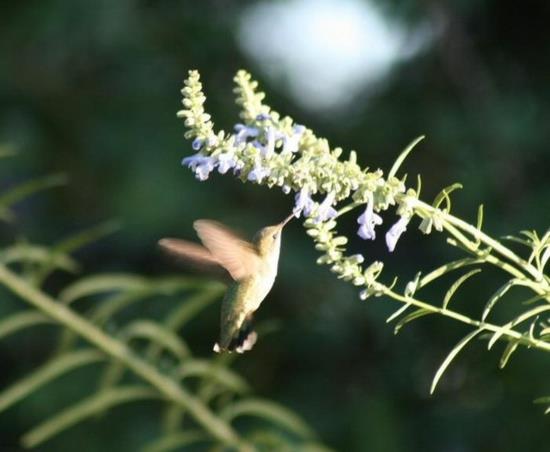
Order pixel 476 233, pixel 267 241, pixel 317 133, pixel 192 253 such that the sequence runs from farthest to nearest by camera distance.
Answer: pixel 317 133 → pixel 192 253 → pixel 267 241 → pixel 476 233

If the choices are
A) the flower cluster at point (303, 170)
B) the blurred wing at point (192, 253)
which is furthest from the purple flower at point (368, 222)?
the blurred wing at point (192, 253)

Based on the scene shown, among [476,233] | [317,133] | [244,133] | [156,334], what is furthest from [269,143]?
[317,133]

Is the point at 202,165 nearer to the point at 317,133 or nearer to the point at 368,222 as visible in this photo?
the point at 368,222

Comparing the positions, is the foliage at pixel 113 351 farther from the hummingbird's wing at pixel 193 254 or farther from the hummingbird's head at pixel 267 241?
the hummingbird's head at pixel 267 241

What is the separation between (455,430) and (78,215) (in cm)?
177

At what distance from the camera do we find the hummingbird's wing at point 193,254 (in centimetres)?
146

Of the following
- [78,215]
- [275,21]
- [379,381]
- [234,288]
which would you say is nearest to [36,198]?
[78,215]

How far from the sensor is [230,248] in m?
1.38

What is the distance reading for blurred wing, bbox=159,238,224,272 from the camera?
1461mm

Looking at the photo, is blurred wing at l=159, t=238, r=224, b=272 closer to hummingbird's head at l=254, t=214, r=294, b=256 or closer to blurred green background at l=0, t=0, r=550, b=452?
hummingbird's head at l=254, t=214, r=294, b=256

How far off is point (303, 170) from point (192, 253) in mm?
536

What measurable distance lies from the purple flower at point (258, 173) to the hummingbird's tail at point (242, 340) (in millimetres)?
503

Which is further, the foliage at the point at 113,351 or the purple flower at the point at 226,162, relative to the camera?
the foliage at the point at 113,351

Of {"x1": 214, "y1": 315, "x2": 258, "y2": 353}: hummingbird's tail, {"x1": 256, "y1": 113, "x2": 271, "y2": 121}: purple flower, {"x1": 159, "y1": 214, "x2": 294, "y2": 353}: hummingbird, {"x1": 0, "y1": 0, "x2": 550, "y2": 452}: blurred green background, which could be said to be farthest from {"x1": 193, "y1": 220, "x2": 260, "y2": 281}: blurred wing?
{"x1": 0, "y1": 0, "x2": 550, "y2": 452}: blurred green background
